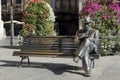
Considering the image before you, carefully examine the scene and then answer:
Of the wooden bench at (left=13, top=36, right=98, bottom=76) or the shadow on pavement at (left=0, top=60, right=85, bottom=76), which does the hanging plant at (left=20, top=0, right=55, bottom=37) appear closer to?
the shadow on pavement at (left=0, top=60, right=85, bottom=76)

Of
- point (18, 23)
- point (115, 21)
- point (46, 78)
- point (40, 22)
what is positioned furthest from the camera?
point (18, 23)

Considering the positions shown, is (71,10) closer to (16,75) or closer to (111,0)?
(111,0)

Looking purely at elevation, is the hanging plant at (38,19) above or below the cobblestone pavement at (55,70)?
above

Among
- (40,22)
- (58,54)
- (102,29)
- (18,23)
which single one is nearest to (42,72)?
(58,54)

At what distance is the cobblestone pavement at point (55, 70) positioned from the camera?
993 cm

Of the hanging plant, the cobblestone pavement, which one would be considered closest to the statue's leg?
the cobblestone pavement

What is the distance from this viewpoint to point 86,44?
393 inches

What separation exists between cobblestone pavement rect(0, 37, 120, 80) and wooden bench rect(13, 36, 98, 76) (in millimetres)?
390

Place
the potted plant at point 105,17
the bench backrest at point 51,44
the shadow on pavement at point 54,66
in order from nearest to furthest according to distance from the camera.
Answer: the shadow on pavement at point 54,66 < the bench backrest at point 51,44 < the potted plant at point 105,17

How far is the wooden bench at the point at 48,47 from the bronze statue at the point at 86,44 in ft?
1.72

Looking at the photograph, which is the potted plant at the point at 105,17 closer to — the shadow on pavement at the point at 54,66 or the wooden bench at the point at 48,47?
the shadow on pavement at the point at 54,66

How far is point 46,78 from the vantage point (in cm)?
980

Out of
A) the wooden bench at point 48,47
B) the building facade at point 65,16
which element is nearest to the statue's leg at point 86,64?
the wooden bench at point 48,47

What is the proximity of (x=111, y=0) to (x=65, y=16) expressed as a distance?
41.6 ft
